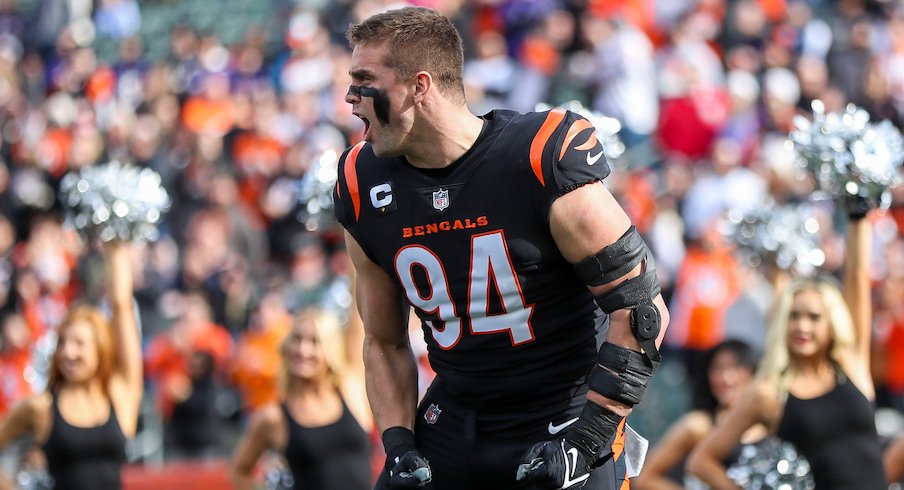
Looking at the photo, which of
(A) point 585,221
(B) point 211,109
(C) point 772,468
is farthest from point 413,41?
(B) point 211,109

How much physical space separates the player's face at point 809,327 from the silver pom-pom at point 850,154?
1.75ft

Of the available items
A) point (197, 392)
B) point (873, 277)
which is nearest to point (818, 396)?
point (873, 277)

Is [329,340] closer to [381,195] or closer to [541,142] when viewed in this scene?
[381,195]

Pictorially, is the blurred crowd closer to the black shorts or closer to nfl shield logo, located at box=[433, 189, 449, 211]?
the black shorts

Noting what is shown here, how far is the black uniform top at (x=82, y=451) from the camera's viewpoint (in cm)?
727

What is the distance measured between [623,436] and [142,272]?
8.82 meters

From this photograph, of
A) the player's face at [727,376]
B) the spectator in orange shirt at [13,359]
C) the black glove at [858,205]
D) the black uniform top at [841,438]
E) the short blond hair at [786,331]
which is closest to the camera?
the black glove at [858,205]

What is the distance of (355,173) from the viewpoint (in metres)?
4.04

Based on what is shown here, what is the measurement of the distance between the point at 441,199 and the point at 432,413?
0.64 metres

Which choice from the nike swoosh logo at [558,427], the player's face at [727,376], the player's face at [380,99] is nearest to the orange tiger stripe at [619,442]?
the nike swoosh logo at [558,427]

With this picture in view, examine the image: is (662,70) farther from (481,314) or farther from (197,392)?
(481,314)

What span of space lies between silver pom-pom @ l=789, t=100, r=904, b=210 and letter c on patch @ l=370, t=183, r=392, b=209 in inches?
94.5

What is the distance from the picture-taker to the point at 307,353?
24.0ft

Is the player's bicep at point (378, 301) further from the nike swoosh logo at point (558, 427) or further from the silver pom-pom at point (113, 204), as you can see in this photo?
the silver pom-pom at point (113, 204)
